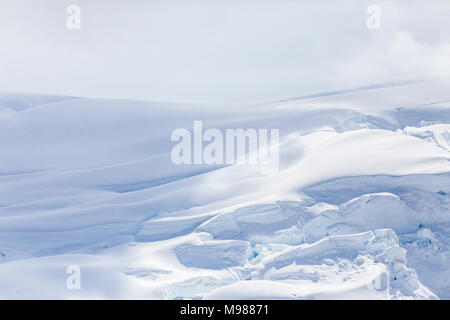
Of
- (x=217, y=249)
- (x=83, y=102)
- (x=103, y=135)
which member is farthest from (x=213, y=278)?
(x=83, y=102)

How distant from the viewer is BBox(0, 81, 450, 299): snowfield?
1083 centimetres

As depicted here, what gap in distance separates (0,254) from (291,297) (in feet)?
17.3

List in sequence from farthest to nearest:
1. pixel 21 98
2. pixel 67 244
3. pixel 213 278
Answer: pixel 21 98, pixel 67 244, pixel 213 278

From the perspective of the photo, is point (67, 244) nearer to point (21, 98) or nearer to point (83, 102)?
point (83, 102)

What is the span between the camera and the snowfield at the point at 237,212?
1083 centimetres

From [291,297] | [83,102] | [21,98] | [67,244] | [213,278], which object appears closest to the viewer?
[291,297]

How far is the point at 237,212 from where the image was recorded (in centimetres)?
1222

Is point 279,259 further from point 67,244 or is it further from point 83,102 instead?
point 83,102

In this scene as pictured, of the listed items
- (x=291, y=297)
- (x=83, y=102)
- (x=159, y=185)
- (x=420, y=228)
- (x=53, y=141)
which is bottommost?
(x=291, y=297)

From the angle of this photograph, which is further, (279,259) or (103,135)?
(103,135)

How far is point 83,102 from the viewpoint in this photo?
18578 millimetres

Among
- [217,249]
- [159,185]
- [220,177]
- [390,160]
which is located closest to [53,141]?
[159,185]

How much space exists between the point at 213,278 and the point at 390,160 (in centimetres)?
424

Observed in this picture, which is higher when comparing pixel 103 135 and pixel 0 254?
pixel 103 135
